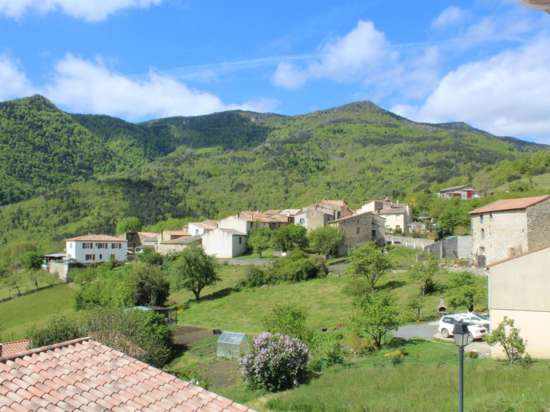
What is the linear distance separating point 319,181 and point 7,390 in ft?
530

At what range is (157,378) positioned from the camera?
29.6 feet

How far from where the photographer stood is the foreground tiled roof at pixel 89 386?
7.71m

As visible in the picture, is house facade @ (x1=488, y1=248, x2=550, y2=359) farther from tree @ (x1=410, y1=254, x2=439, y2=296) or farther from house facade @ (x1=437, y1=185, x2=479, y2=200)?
house facade @ (x1=437, y1=185, x2=479, y2=200)

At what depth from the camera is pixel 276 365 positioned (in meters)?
22.6

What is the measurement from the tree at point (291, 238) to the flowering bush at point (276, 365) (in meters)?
46.8

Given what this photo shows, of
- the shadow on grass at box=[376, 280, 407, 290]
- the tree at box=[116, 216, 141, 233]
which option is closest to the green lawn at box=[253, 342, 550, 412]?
the shadow on grass at box=[376, 280, 407, 290]

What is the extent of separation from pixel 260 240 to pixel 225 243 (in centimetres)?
592

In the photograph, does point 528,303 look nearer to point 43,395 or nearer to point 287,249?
point 43,395

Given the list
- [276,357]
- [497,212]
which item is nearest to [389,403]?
[276,357]

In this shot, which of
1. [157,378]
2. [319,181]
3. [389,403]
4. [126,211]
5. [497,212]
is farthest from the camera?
[319,181]

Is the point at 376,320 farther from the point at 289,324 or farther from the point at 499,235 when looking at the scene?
the point at 499,235

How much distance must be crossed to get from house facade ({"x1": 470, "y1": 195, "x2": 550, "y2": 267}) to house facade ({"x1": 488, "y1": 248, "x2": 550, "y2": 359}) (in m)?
17.9

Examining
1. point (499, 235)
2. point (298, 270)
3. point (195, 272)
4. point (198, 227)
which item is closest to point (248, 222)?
point (198, 227)

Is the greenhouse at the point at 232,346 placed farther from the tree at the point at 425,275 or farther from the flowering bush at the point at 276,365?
the tree at the point at 425,275
